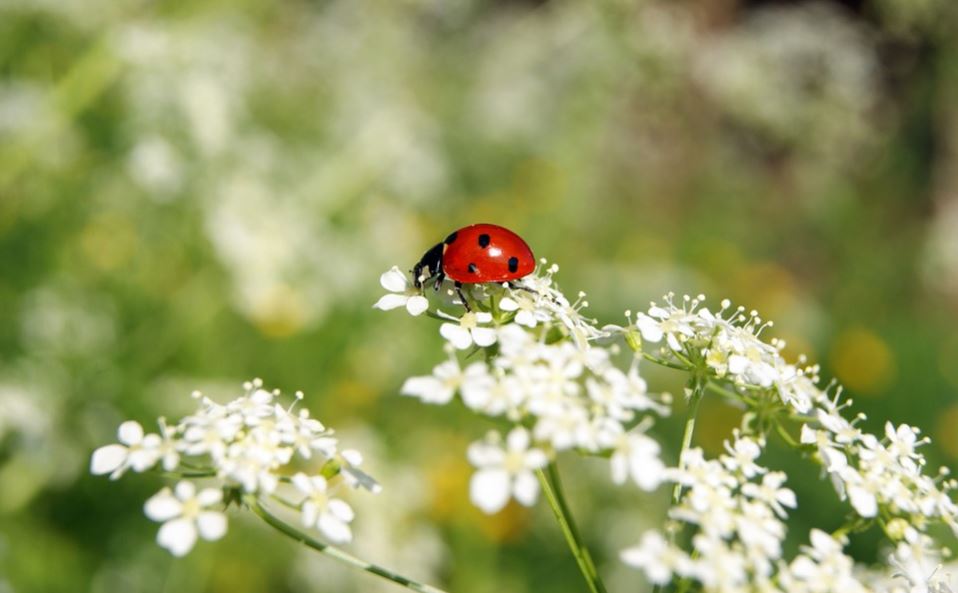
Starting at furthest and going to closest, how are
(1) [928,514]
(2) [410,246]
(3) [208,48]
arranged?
(2) [410,246] → (3) [208,48] → (1) [928,514]

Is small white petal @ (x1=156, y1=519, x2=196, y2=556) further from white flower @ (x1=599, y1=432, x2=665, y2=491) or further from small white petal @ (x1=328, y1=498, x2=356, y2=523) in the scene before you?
white flower @ (x1=599, y1=432, x2=665, y2=491)

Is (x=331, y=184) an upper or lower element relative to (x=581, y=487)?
upper

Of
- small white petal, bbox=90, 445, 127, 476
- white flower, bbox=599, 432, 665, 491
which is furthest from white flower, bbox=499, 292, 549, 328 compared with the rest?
small white petal, bbox=90, 445, 127, 476

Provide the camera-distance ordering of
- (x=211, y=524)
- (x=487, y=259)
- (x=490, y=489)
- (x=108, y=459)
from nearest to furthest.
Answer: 1. (x=490, y=489)
2. (x=211, y=524)
3. (x=108, y=459)
4. (x=487, y=259)

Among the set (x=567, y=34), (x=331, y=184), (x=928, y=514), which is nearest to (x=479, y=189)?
(x=567, y=34)

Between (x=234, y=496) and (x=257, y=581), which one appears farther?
(x=257, y=581)

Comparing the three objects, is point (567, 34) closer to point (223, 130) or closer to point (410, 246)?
point (410, 246)

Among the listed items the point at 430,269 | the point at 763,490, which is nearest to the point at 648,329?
the point at 763,490

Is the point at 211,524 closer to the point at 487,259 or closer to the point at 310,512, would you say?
the point at 310,512
